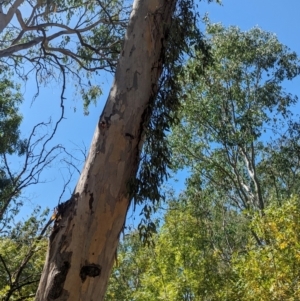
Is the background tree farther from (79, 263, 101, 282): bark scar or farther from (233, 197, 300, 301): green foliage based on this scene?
(79, 263, 101, 282): bark scar

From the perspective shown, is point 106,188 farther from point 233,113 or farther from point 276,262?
point 233,113

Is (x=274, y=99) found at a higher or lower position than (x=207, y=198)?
higher

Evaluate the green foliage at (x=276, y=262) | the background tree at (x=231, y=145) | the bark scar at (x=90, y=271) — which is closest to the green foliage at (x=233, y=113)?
the background tree at (x=231, y=145)

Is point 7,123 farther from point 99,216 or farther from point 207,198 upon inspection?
point 99,216

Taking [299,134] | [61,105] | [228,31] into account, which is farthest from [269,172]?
[61,105]

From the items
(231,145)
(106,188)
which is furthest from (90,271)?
(231,145)

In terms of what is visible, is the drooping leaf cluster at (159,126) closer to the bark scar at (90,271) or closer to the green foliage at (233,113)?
the bark scar at (90,271)

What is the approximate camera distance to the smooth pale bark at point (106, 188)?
2051 millimetres

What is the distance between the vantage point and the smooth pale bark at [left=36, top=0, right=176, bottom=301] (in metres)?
2.05

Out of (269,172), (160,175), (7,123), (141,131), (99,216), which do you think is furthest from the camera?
(269,172)

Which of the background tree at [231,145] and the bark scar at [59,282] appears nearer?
the bark scar at [59,282]

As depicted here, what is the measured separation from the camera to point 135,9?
3.10 metres

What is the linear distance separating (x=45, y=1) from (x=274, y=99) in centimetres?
733

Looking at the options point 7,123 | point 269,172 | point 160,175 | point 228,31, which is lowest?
point 160,175
